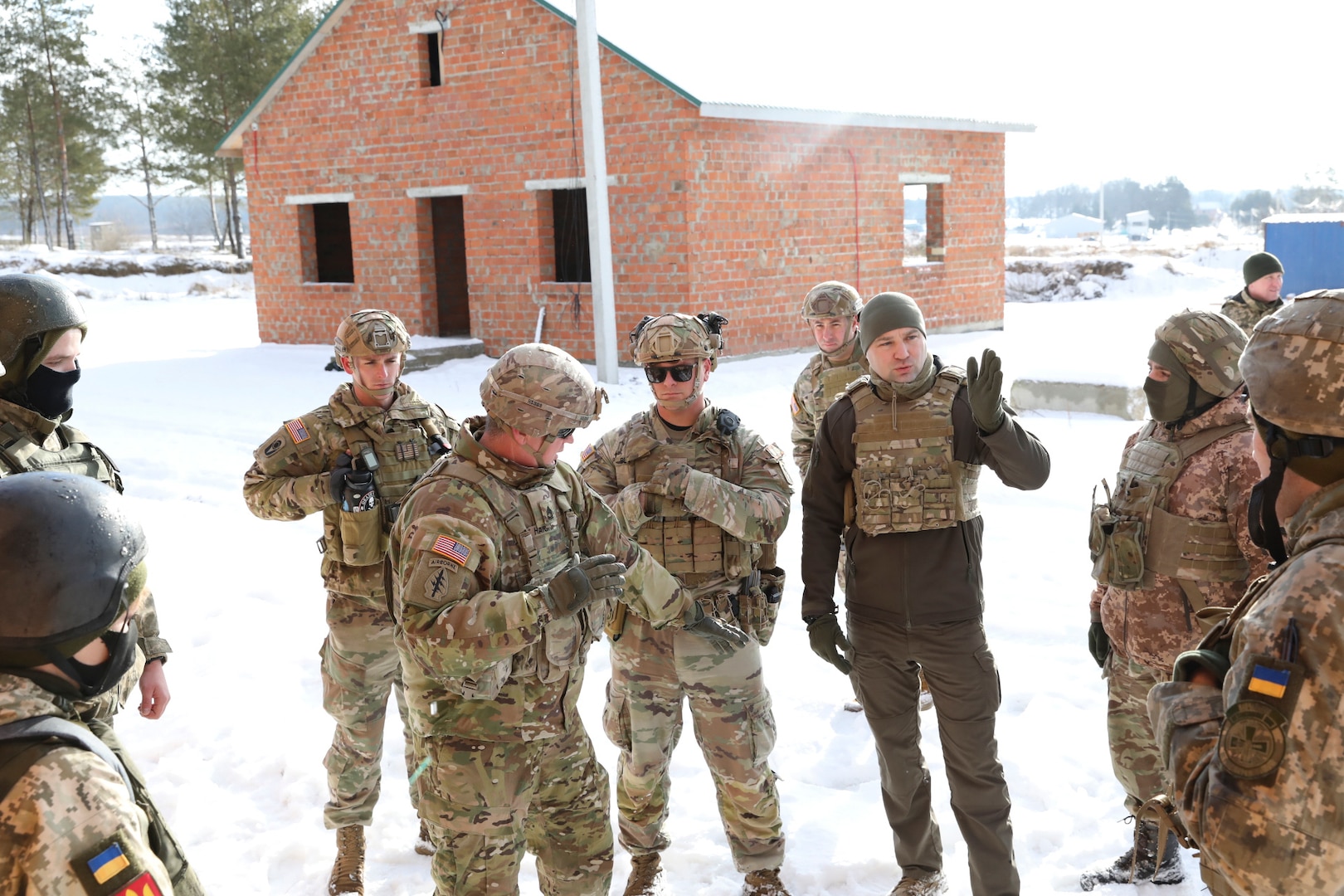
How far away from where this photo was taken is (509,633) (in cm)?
314

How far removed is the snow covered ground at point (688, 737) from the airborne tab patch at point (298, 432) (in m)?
1.72

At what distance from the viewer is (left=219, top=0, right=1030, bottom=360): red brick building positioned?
49.5 feet

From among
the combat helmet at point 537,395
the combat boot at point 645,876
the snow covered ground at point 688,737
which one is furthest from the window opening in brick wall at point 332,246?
the combat helmet at point 537,395

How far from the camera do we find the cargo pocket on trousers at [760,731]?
4199mm

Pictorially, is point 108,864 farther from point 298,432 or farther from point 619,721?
point 298,432

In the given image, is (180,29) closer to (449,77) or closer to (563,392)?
(449,77)

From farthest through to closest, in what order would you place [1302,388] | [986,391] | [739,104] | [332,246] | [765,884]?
[332,246]
[739,104]
[765,884]
[986,391]
[1302,388]

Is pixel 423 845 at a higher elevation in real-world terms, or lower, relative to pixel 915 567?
lower

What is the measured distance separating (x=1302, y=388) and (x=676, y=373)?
8.08 ft

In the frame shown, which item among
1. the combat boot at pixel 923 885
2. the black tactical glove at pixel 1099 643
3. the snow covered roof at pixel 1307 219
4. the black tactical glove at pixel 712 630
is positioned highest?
the snow covered roof at pixel 1307 219

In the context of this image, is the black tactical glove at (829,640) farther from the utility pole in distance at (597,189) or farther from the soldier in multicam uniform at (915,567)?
the utility pole in distance at (597,189)

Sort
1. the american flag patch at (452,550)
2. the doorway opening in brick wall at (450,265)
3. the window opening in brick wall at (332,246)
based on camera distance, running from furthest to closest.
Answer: the window opening in brick wall at (332,246) < the doorway opening in brick wall at (450,265) < the american flag patch at (452,550)

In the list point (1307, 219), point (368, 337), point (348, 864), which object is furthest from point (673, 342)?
point (1307, 219)

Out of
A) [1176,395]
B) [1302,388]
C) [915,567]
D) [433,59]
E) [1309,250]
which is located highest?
[433,59]
